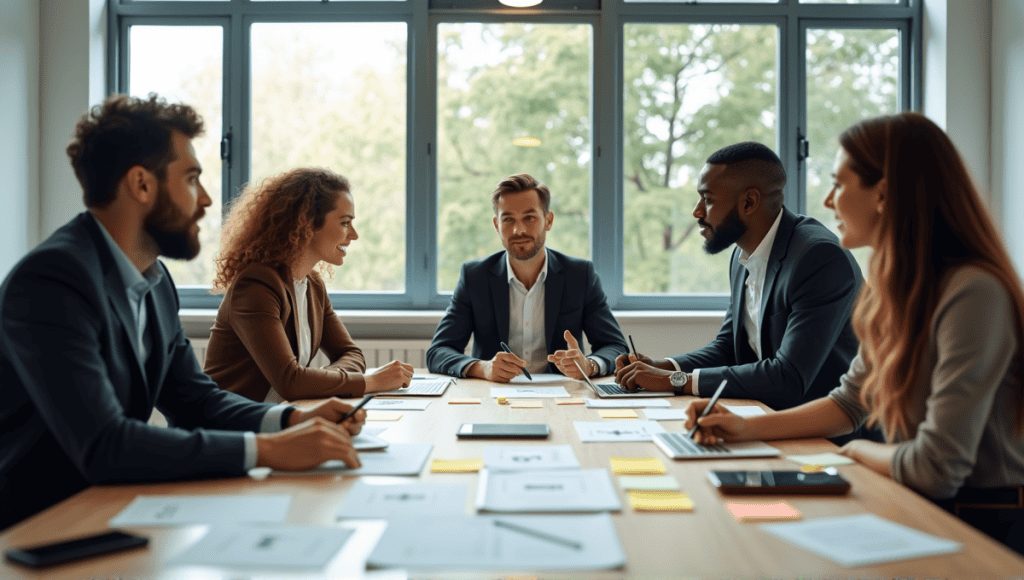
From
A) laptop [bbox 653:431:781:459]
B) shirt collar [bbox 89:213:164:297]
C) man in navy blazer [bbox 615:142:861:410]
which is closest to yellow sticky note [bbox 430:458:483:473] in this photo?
laptop [bbox 653:431:781:459]

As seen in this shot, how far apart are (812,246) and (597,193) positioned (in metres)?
2.03

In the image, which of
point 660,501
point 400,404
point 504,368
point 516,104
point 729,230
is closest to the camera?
point 660,501

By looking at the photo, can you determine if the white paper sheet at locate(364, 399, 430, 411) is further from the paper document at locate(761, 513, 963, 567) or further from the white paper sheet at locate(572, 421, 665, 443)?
the paper document at locate(761, 513, 963, 567)

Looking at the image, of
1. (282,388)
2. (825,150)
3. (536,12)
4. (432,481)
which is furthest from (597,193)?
(432,481)

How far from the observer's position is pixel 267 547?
3.14 feet

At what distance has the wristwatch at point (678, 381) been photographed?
224cm

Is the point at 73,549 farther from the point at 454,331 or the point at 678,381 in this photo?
the point at 454,331

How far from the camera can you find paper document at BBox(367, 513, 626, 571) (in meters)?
0.91

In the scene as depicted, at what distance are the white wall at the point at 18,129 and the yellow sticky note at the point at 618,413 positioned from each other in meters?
3.37

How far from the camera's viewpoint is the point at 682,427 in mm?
1736

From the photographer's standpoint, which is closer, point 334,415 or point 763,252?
point 334,415

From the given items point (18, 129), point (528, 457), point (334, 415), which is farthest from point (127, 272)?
point (18, 129)

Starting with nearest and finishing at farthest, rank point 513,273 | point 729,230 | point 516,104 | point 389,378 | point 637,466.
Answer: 1. point 637,466
2. point 389,378
3. point 729,230
4. point 513,273
5. point 516,104

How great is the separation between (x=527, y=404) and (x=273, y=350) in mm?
786
